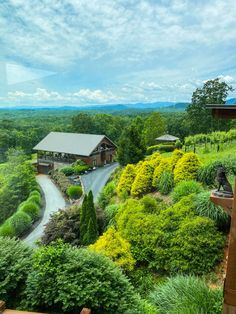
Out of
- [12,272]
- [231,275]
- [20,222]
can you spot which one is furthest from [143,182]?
[231,275]

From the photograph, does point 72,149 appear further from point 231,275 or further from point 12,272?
point 231,275

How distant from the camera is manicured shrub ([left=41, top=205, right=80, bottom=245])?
5.45 meters

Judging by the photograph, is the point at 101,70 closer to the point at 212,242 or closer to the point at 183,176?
the point at 183,176

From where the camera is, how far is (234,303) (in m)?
1.02

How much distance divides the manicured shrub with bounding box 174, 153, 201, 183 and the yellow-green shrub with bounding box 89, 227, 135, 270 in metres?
2.22

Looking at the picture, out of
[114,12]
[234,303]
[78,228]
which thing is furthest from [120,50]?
[234,303]

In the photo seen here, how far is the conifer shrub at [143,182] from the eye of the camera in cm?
655

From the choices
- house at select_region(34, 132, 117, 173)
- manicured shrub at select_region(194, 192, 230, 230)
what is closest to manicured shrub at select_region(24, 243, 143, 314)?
manicured shrub at select_region(194, 192, 230, 230)

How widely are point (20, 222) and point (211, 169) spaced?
5.28m

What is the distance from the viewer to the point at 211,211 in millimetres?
4113

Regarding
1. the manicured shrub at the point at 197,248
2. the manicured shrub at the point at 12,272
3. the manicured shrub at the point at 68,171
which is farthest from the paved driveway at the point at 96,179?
the manicured shrub at the point at 12,272

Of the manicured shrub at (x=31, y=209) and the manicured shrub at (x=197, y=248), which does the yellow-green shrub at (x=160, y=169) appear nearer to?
the manicured shrub at (x=197, y=248)

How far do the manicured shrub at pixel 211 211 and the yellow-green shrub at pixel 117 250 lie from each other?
1.26 m

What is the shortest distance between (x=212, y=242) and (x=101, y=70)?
38.4 ft
